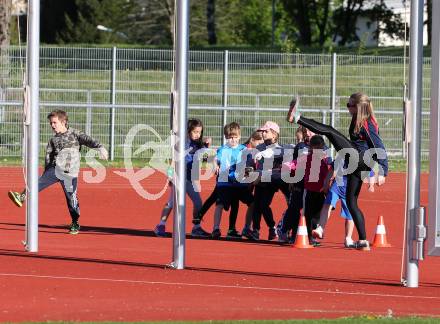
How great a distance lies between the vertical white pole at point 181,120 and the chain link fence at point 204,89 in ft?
60.7

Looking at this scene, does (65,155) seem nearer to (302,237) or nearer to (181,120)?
(302,237)

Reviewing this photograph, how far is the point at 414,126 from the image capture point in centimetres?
1197

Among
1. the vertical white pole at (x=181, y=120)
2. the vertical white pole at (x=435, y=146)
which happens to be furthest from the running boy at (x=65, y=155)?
the vertical white pole at (x=435, y=146)

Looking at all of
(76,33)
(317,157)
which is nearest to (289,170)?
(317,157)

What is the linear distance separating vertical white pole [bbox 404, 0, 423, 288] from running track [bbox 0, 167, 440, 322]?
1.73 ft

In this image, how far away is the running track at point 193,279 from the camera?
34.0ft

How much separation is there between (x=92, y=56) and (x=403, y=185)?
9547mm

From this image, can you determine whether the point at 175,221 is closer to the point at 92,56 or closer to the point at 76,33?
the point at 92,56

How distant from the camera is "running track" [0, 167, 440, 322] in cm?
1037

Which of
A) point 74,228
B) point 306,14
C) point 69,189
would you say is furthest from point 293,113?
point 306,14

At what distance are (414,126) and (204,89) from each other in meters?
22.3

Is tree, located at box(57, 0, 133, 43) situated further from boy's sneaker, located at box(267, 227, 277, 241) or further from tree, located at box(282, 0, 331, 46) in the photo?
boy's sneaker, located at box(267, 227, 277, 241)

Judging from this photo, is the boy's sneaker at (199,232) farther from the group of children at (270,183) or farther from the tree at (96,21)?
the tree at (96,21)

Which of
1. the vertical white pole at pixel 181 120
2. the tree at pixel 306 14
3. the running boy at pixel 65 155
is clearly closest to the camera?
the vertical white pole at pixel 181 120
